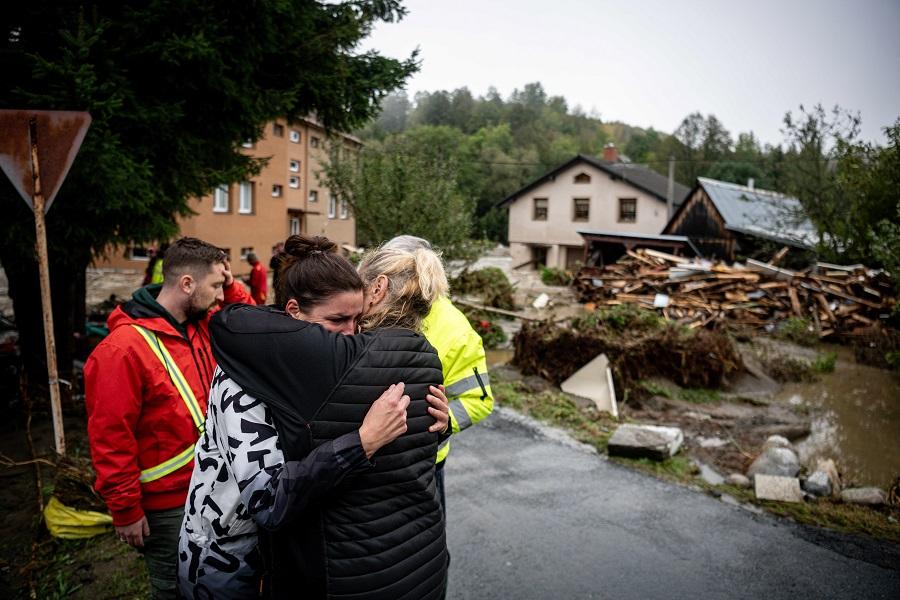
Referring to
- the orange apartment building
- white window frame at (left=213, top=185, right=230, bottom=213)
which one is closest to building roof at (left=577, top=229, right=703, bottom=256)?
the orange apartment building

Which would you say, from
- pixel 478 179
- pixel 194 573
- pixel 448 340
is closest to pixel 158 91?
pixel 448 340

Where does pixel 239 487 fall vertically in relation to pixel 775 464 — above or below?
above

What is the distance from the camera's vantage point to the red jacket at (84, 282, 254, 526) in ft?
8.14

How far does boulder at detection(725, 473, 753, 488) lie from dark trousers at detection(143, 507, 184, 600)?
5.41 m

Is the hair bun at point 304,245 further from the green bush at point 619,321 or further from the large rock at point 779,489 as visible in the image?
the green bush at point 619,321

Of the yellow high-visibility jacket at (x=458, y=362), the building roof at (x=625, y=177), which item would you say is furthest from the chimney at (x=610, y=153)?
the yellow high-visibility jacket at (x=458, y=362)

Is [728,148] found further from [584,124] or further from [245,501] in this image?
[245,501]

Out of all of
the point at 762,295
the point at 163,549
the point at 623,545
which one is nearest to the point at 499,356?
the point at 623,545

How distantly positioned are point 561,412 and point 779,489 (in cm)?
309

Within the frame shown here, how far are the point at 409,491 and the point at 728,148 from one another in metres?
81.0

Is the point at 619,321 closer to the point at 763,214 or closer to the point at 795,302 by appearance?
the point at 795,302

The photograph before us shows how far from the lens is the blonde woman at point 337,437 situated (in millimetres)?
1600

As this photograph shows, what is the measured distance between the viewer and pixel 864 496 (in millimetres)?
5512

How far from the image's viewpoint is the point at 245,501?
165 centimetres
